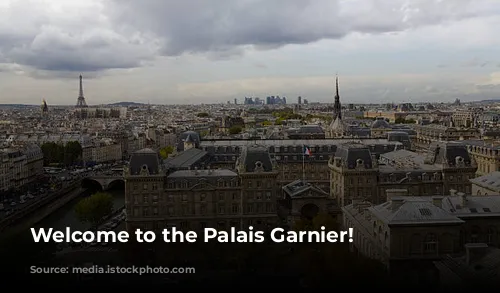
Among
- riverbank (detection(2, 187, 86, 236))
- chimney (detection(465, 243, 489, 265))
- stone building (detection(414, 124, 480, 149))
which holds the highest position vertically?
stone building (detection(414, 124, 480, 149))

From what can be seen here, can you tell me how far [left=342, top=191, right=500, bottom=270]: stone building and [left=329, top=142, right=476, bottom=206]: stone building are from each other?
15.6m

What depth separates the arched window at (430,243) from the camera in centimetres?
3450

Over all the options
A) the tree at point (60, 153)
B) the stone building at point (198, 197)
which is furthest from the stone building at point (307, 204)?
the tree at point (60, 153)

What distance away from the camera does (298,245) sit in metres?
41.1

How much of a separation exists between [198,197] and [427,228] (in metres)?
22.2

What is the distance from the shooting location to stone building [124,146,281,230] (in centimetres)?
5119

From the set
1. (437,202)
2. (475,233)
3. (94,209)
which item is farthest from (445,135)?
(437,202)

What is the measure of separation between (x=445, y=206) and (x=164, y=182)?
23.3 metres

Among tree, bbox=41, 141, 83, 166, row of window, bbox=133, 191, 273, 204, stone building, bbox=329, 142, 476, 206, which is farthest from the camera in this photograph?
tree, bbox=41, 141, 83, 166

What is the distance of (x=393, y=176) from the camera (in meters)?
55.3

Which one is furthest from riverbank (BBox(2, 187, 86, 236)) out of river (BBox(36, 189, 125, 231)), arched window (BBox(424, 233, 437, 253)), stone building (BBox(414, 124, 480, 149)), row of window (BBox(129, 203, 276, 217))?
stone building (BBox(414, 124, 480, 149))

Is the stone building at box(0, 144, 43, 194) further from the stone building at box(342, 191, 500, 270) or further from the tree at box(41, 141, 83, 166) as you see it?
the stone building at box(342, 191, 500, 270)

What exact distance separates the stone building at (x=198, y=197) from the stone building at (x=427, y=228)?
1450 cm

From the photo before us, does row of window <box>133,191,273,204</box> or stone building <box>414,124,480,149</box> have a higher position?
stone building <box>414,124,480,149</box>
